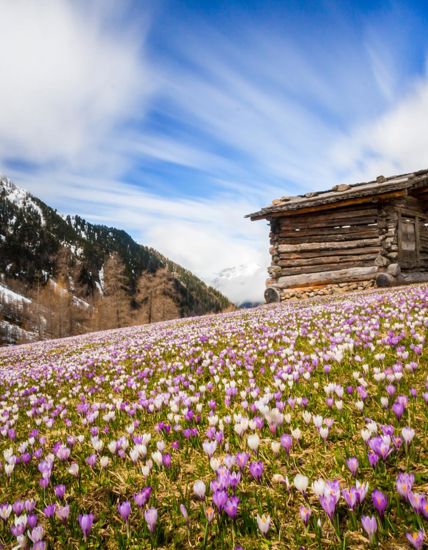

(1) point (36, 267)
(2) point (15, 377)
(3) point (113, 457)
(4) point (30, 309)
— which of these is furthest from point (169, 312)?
(1) point (36, 267)

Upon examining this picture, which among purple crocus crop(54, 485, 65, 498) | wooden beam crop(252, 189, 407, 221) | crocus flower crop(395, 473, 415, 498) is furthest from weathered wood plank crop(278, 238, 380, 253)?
purple crocus crop(54, 485, 65, 498)

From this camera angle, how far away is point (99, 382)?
6.52m

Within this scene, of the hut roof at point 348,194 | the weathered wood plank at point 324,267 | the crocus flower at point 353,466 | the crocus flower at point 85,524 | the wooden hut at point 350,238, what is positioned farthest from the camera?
the weathered wood plank at point 324,267

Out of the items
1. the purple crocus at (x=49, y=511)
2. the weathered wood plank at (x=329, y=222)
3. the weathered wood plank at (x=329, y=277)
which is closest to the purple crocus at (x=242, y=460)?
Result: the purple crocus at (x=49, y=511)

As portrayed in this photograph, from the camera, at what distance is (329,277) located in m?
Answer: 22.4

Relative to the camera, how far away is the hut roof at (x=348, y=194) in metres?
19.9

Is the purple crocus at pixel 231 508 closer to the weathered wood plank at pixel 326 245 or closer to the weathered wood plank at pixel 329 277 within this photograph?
the weathered wood plank at pixel 329 277

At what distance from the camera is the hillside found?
2031 mm

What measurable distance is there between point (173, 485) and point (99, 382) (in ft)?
13.7

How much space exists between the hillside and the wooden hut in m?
16.5

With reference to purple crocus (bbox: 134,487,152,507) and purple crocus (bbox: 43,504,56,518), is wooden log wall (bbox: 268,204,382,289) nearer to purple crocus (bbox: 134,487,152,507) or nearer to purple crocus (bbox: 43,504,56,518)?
purple crocus (bbox: 134,487,152,507)

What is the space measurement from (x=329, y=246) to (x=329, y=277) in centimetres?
203

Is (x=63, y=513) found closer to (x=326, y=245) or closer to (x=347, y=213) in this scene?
(x=326, y=245)

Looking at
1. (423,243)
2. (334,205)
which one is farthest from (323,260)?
(423,243)
